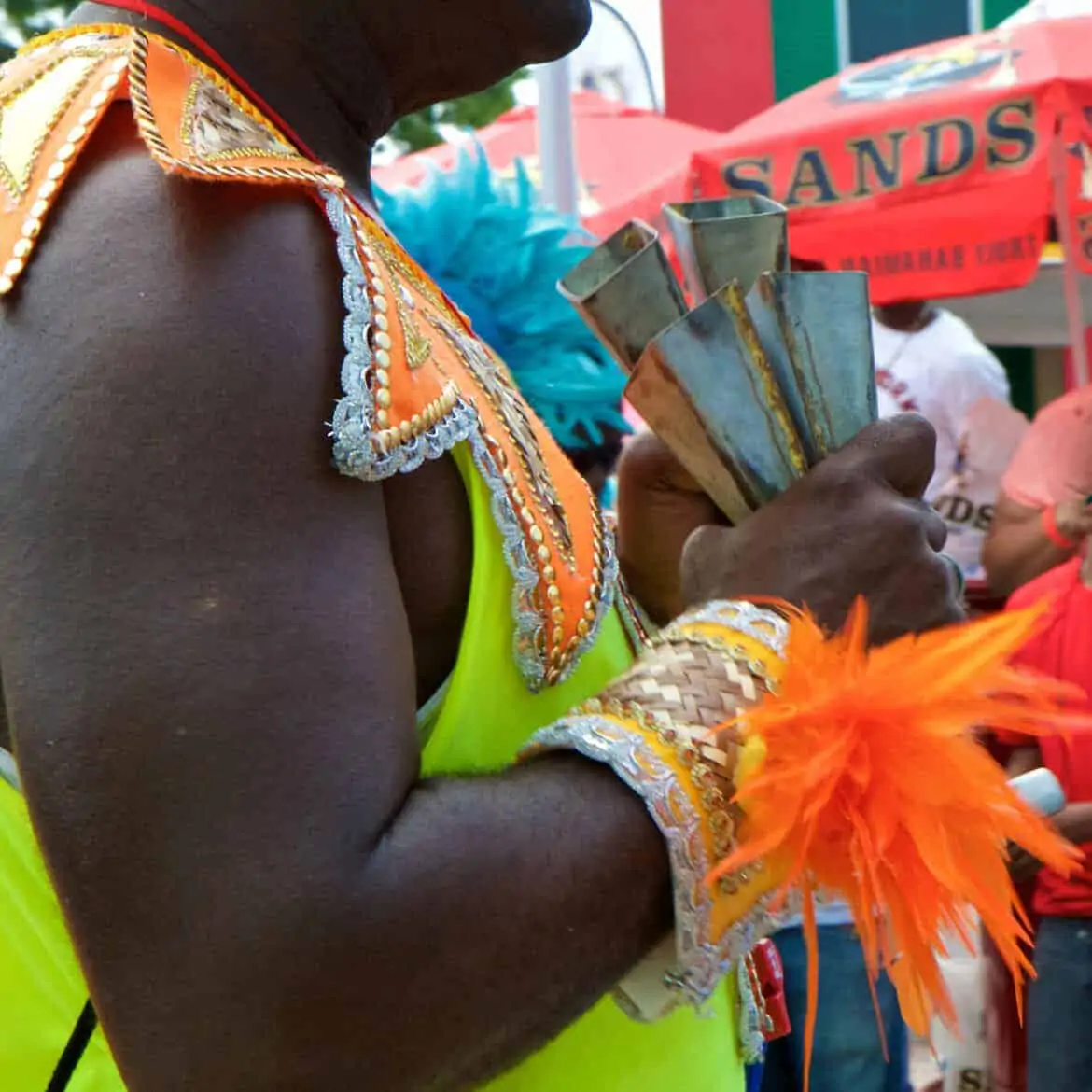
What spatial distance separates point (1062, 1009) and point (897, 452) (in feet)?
8.31

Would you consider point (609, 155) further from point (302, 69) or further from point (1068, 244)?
point (302, 69)

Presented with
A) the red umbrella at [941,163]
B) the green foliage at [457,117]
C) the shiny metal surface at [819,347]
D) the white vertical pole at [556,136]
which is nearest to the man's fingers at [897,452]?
the shiny metal surface at [819,347]

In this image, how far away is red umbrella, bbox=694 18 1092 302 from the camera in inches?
167

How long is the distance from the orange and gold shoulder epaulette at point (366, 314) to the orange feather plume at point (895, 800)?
18 centimetres

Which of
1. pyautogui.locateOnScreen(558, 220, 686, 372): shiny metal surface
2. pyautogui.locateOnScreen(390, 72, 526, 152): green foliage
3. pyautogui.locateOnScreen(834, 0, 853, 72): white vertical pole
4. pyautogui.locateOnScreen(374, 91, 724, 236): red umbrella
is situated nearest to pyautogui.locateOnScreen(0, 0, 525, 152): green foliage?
pyautogui.locateOnScreen(390, 72, 526, 152): green foliage

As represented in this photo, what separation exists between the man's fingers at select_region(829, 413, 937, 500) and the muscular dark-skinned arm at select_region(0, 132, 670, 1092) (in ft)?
1.31

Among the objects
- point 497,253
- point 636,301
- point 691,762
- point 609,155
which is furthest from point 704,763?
point 609,155

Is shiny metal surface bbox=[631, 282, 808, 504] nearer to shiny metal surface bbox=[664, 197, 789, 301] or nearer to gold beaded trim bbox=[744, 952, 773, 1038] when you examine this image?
Result: shiny metal surface bbox=[664, 197, 789, 301]

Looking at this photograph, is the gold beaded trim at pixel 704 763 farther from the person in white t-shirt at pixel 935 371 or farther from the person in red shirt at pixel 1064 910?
the person in white t-shirt at pixel 935 371

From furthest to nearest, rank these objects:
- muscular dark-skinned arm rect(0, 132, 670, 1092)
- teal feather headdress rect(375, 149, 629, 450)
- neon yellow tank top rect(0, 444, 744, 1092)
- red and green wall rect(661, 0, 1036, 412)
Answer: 1. red and green wall rect(661, 0, 1036, 412)
2. teal feather headdress rect(375, 149, 629, 450)
3. neon yellow tank top rect(0, 444, 744, 1092)
4. muscular dark-skinned arm rect(0, 132, 670, 1092)

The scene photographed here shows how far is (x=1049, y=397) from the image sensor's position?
9188 mm

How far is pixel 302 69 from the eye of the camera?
1.14 m

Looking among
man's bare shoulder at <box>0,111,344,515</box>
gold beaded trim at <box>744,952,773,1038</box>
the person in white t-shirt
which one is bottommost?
the person in white t-shirt

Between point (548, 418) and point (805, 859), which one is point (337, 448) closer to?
point (805, 859)
